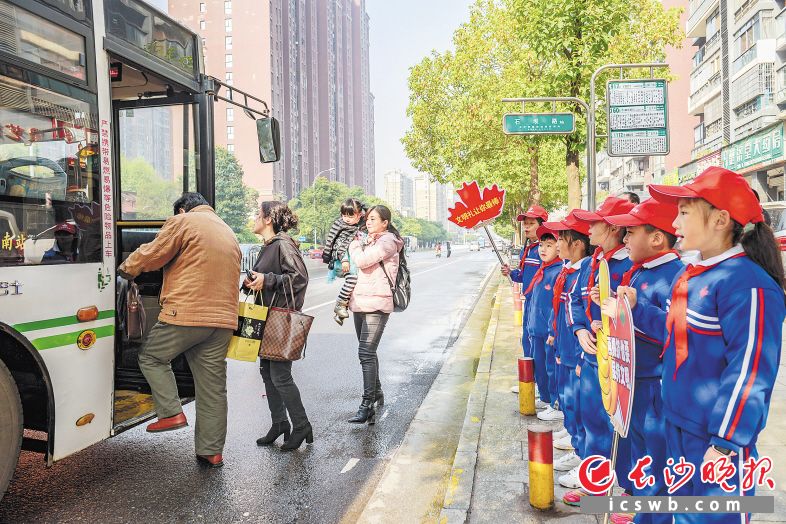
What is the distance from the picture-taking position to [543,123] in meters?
9.05

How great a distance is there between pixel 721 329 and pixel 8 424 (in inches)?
130

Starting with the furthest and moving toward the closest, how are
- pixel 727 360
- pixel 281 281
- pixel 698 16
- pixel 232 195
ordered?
pixel 232 195 → pixel 698 16 → pixel 281 281 → pixel 727 360

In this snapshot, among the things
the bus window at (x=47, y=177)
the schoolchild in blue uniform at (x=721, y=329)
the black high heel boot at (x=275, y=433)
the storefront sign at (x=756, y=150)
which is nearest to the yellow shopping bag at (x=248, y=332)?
the black high heel boot at (x=275, y=433)

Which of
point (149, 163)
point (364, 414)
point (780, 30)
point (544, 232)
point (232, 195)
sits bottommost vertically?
point (364, 414)

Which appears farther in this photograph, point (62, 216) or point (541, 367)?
point (541, 367)

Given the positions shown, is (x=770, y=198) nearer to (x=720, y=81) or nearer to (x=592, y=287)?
(x=720, y=81)

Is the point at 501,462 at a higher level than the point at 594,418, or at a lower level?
lower

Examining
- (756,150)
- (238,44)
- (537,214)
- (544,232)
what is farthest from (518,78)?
(238,44)

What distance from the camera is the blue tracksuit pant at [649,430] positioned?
2.77 metres

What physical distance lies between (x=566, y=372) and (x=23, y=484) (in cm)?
359

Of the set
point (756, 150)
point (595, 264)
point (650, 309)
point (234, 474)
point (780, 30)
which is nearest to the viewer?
point (650, 309)

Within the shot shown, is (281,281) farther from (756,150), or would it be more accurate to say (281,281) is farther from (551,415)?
(756,150)

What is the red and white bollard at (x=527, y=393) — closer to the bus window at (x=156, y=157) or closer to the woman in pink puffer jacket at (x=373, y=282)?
the woman in pink puffer jacket at (x=373, y=282)

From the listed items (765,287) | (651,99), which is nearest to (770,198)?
(651,99)
